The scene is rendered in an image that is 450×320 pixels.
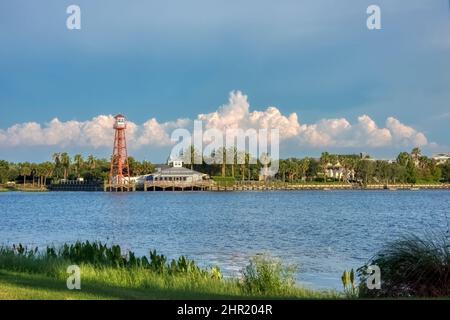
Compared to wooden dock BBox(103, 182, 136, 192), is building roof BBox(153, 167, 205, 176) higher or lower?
higher

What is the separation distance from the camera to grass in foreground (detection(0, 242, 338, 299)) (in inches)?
497

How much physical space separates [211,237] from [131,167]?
526 feet

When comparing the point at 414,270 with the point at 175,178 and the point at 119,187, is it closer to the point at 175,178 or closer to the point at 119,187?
the point at 119,187

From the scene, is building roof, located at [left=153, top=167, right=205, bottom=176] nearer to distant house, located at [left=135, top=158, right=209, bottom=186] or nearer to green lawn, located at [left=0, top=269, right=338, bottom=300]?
distant house, located at [left=135, top=158, right=209, bottom=186]

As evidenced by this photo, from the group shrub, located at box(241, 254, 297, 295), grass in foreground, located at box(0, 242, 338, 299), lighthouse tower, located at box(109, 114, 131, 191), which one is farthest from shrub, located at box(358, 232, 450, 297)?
lighthouse tower, located at box(109, 114, 131, 191)

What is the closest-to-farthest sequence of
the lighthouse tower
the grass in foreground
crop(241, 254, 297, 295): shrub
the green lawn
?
the green lawn → the grass in foreground → crop(241, 254, 297, 295): shrub → the lighthouse tower

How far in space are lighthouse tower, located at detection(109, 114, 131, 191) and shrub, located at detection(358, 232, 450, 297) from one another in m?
145

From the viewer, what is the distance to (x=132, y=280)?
16.3 m

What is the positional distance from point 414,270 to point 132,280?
24.1 ft

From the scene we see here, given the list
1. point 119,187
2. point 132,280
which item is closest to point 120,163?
point 119,187
